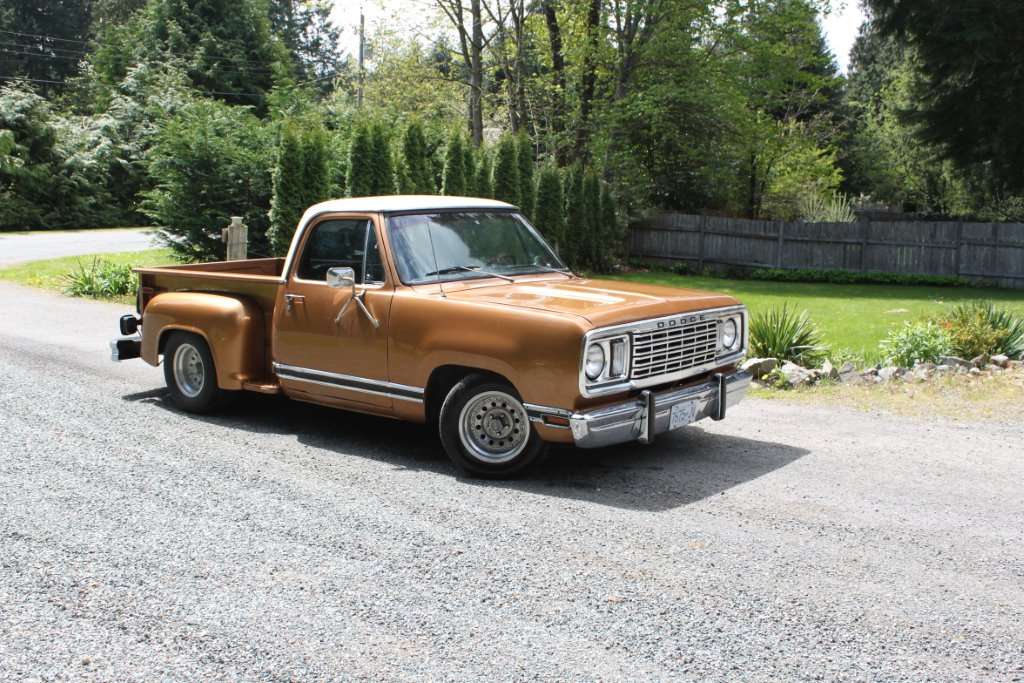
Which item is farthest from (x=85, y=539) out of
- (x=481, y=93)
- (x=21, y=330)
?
(x=481, y=93)

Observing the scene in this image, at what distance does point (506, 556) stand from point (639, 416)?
1.65 meters

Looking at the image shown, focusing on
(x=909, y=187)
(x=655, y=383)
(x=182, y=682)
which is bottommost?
(x=182, y=682)

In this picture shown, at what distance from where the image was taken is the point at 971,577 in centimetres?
506

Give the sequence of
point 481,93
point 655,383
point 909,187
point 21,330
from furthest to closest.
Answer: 1. point 909,187
2. point 481,93
3. point 21,330
4. point 655,383

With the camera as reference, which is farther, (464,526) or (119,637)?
(464,526)

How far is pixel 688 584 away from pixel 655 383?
2.11 m

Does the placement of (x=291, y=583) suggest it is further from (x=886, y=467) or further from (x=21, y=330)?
(x=21, y=330)

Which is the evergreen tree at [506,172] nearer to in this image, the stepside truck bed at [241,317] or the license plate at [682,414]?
the stepside truck bed at [241,317]

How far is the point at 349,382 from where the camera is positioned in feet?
25.1

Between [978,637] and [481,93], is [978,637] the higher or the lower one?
the lower one

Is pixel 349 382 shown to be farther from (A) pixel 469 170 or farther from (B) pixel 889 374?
(A) pixel 469 170

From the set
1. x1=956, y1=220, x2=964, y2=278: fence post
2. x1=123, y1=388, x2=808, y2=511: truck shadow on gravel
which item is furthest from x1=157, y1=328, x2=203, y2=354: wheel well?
x1=956, y1=220, x2=964, y2=278: fence post

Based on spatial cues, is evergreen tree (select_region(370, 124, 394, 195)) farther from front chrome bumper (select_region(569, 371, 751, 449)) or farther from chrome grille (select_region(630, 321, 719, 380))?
front chrome bumper (select_region(569, 371, 751, 449))

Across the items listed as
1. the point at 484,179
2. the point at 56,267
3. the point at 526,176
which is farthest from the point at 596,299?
the point at 526,176
